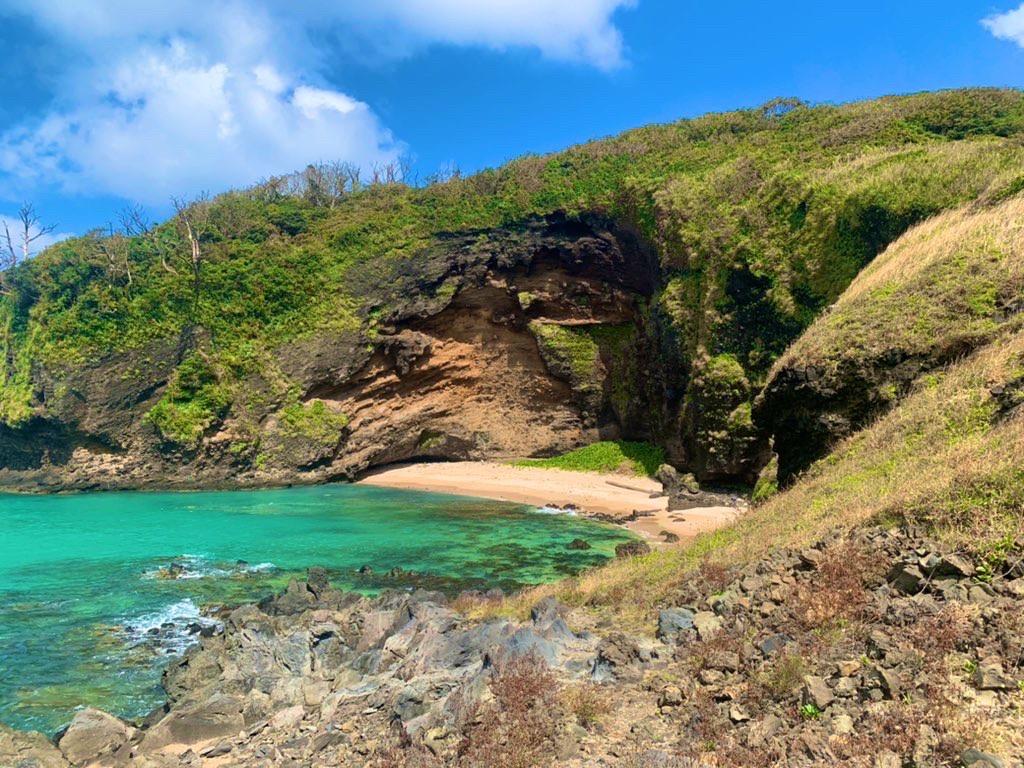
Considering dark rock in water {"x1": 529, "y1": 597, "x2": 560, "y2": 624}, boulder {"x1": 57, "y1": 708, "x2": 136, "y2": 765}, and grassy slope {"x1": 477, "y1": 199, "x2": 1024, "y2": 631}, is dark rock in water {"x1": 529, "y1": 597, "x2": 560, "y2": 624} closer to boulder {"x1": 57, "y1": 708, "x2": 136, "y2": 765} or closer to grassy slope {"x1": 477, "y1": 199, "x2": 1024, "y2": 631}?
grassy slope {"x1": 477, "y1": 199, "x2": 1024, "y2": 631}

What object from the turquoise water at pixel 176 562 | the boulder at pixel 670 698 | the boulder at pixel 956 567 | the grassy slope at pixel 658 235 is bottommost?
the turquoise water at pixel 176 562

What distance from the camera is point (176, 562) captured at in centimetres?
2044

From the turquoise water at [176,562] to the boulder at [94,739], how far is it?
1.27m

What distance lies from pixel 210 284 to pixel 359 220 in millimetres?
11126

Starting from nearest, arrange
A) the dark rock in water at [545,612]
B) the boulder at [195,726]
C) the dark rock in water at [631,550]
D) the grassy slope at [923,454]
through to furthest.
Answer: the grassy slope at [923,454] → the boulder at [195,726] → the dark rock in water at [545,612] → the dark rock in water at [631,550]

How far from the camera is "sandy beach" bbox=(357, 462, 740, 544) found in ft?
80.9

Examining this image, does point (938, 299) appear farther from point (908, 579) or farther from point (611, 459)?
point (611, 459)

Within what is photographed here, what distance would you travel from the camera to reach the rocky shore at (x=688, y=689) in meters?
4.49

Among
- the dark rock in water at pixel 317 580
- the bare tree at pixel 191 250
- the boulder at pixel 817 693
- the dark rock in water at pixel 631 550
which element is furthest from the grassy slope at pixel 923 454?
the bare tree at pixel 191 250

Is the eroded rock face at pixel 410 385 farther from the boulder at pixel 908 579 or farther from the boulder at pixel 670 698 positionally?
the boulder at pixel 670 698

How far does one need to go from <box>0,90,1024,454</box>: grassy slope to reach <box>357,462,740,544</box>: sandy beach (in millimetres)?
5367

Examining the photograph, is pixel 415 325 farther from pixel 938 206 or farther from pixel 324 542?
pixel 938 206

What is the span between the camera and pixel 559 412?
41562 millimetres

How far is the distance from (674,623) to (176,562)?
1863 centimetres
